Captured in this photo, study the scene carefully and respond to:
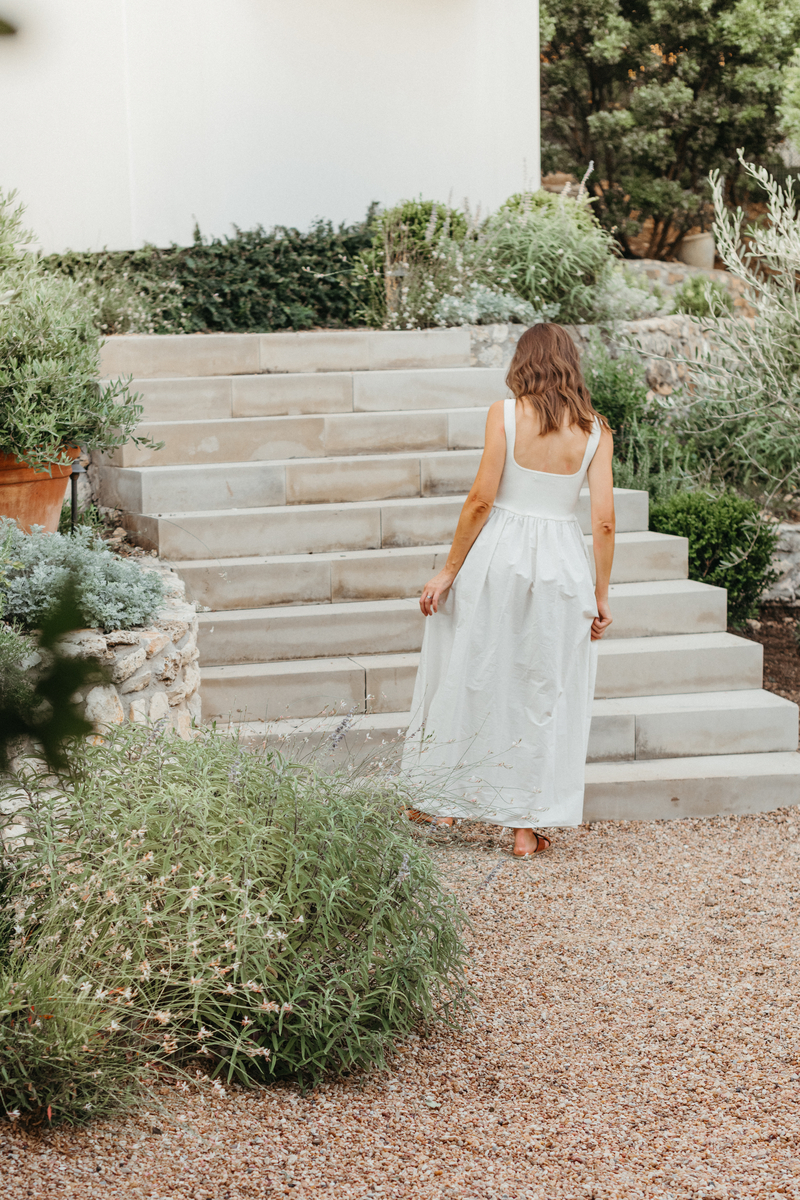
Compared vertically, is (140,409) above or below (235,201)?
below

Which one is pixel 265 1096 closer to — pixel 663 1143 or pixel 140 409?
pixel 663 1143

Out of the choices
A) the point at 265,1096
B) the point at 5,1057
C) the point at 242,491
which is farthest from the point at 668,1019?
the point at 242,491

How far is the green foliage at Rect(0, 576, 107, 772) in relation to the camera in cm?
54

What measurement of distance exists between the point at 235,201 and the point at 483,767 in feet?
21.1

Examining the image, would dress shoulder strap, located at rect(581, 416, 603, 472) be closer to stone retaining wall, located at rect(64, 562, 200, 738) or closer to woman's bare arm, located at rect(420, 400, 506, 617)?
woman's bare arm, located at rect(420, 400, 506, 617)

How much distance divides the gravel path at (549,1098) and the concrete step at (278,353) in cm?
422

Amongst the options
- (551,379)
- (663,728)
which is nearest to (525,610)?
(551,379)

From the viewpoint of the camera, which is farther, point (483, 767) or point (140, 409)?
point (140, 409)

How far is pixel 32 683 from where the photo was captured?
61 cm

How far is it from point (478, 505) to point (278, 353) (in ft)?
11.9

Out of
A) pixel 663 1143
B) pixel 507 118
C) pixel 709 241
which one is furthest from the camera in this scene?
pixel 709 241

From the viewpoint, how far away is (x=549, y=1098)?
243 centimetres

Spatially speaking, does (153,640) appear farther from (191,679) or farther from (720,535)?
(720,535)

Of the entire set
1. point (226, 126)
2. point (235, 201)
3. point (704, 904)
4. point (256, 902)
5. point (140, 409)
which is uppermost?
point (226, 126)
